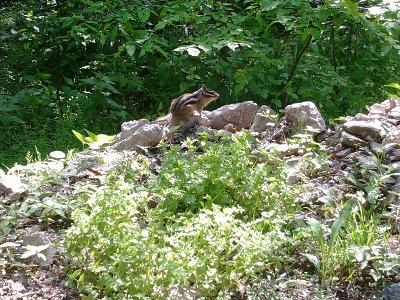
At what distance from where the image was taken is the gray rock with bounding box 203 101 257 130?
5066mm

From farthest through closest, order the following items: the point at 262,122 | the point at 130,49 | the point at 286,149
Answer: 1. the point at 130,49
2. the point at 262,122
3. the point at 286,149

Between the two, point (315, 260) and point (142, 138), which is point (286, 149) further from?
point (315, 260)

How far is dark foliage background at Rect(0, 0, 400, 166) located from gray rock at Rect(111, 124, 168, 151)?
1.32 metres

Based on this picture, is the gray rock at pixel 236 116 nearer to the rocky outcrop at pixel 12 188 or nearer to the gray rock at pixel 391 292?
the rocky outcrop at pixel 12 188

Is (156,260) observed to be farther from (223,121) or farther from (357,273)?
(223,121)

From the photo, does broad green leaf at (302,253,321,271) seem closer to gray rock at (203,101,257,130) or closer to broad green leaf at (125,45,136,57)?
gray rock at (203,101,257,130)

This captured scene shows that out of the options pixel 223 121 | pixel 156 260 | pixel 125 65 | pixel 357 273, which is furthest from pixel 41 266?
pixel 125 65

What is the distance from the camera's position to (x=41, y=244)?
3459 mm

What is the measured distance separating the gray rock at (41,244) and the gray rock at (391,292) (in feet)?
5.52

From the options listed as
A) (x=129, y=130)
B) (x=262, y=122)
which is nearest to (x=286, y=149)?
(x=262, y=122)

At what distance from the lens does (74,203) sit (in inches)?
149

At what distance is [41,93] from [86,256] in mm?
4761

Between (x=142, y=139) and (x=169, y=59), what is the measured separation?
2.71 metres

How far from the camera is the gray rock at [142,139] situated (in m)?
4.64
